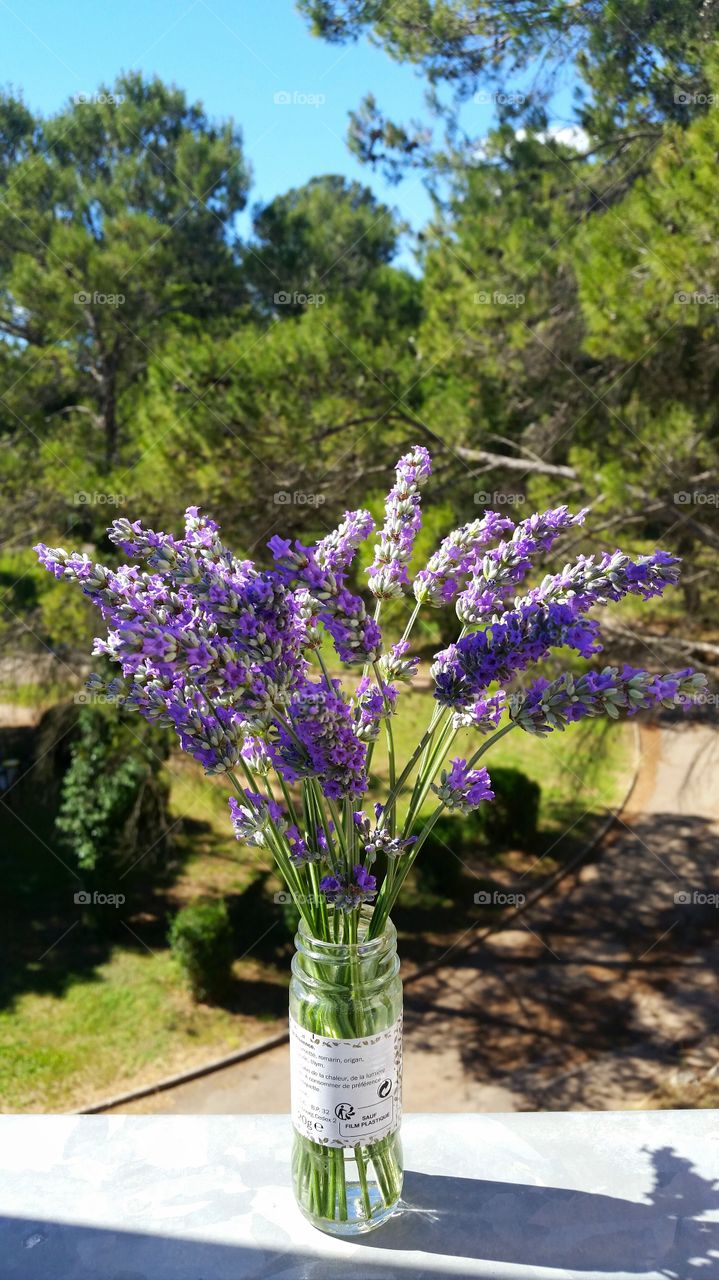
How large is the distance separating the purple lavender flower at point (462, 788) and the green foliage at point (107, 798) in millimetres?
3939

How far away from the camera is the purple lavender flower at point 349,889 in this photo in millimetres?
793

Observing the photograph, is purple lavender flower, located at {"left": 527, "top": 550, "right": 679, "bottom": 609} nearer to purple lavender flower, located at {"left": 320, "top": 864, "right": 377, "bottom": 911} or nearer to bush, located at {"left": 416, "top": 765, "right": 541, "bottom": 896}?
purple lavender flower, located at {"left": 320, "top": 864, "right": 377, "bottom": 911}

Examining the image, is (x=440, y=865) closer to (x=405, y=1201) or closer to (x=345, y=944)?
(x=405, y=1201)

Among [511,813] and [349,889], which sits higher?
[349,889]

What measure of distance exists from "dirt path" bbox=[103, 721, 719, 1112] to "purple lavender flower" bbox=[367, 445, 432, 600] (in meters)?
3.31

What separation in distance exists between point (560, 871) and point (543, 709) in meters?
4.97

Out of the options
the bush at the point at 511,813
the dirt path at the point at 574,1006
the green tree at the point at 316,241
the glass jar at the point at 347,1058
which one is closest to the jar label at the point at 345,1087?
the glass jar at the point at 347,1058

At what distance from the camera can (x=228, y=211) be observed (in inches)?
213

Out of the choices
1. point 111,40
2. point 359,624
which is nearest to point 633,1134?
point 359,624

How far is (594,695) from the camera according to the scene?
2.39 ft

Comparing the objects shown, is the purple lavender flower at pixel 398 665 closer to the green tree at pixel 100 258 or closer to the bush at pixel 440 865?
the green tree at pixel 100 258

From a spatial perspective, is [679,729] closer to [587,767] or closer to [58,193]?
[587,767]

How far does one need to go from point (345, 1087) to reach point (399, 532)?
0.46 meters

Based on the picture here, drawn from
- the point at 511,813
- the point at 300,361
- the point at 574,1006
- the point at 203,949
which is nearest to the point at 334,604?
the point at 300,361
